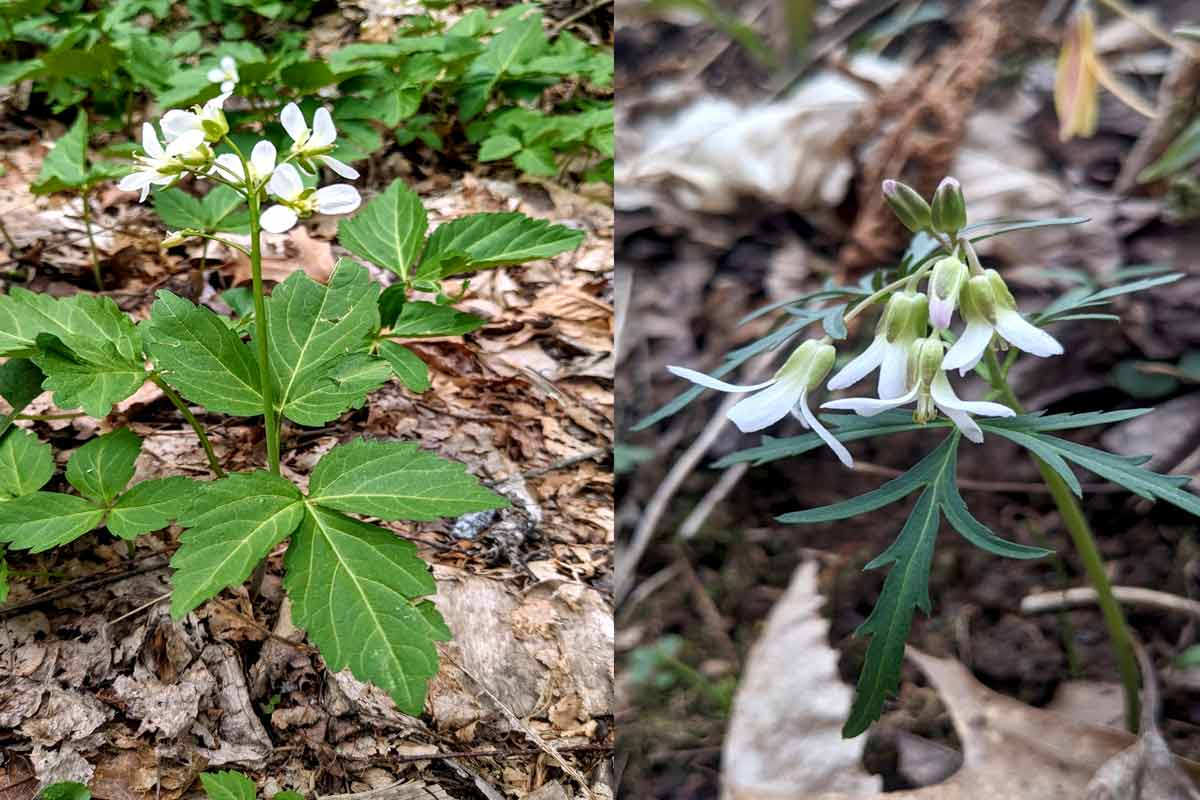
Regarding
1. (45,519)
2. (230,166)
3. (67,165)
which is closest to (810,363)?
(230,166)

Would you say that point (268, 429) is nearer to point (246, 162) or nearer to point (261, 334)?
point (261, 334)

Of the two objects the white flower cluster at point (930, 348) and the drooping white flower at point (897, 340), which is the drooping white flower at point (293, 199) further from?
the drooping white flower at point (897, 340)

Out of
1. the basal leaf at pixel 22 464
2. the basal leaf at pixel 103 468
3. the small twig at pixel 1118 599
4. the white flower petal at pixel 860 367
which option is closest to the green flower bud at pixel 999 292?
the white flower petal at pixel 860 367

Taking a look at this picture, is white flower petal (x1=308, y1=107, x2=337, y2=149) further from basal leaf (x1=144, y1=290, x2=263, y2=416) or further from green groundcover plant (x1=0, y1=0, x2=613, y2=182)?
green groundcover plant (x1=0, y1=0, x2=613, y2=182)

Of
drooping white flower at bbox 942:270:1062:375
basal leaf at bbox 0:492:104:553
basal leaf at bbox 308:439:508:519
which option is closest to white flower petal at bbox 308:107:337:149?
basal leaf at bbox 308:439:508:519

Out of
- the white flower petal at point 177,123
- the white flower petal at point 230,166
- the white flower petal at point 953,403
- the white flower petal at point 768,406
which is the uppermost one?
the white flower petal at point 177,123

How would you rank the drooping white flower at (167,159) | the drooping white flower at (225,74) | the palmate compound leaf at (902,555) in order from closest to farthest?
1. the palmate compound leaf at (902,555)
2. the drooping white flower at (167,159)
3. the drooping white flower at (225,74)

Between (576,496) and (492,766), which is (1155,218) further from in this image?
(492,766)
